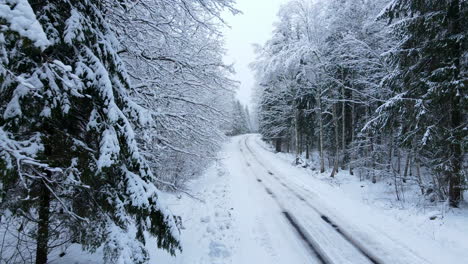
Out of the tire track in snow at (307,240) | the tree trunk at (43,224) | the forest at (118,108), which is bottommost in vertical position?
the tire track in snow at (307,240)

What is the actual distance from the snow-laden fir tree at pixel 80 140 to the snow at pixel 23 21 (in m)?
0.71

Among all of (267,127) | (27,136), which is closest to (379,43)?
(27,136)

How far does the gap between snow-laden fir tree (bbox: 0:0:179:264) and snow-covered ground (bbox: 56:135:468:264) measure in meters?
1.50

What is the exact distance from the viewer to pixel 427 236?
6.51 m

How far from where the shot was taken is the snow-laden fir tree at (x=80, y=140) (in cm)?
261

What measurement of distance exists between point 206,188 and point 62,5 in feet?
34.2

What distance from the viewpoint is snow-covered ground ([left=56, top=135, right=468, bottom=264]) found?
5480 mm

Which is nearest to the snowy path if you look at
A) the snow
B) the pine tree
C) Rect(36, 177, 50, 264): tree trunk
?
Rect(36, 177, 50, 264): tree trunk

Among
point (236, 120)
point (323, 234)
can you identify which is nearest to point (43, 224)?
point (323, 234)

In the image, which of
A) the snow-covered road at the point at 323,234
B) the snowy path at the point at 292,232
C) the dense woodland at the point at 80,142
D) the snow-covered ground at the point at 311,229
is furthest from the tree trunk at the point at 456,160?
the dense woodland at the point at 80,142

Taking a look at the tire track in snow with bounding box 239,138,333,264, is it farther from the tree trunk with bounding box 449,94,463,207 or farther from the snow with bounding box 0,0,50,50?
the snow with bounding box 0,0,50,50

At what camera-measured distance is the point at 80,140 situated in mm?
3375

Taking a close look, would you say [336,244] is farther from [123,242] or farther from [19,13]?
[19,13]

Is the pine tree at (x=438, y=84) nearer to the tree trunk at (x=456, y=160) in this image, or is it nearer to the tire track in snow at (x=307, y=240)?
the tree trunk at (x=456, y=160)
